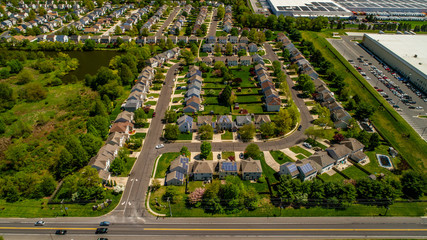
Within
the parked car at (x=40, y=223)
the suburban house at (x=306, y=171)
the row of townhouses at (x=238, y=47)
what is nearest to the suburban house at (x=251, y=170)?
the suburban house at (x=306, y=171)

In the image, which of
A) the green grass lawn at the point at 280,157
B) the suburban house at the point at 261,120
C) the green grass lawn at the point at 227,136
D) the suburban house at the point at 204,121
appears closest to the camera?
the green grass lawn at the point at 280,157

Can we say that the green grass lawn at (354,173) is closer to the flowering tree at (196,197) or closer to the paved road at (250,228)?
the paved road at (250,228)

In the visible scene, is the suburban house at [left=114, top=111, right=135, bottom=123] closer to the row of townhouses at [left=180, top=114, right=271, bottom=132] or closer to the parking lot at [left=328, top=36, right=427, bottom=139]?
the row of townhouses at [left=180, top=114, right=271, bottom=132]

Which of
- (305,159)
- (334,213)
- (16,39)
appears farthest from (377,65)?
(16,39)

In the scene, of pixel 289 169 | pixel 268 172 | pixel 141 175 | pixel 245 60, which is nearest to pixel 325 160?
pixel 289 169

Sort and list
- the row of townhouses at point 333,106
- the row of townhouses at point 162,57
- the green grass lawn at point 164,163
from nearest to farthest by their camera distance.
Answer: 1. the green grass lawn at point 164,163
2. the row of townhouses at point 333,106
3. the row of townhouses at point 162,57

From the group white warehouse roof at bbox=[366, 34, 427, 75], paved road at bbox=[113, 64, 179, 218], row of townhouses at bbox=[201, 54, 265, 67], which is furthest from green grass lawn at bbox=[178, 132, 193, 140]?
white warehouse roof at bbox=[366, 34, 427, 75]

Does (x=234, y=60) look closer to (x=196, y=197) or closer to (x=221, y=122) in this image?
(x=221, y=122)
